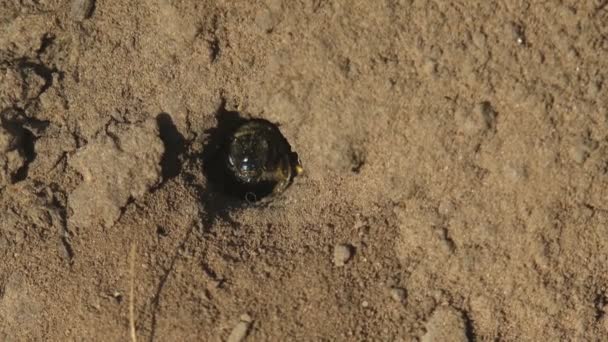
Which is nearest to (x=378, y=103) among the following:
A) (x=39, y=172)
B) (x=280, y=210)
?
(x=280, y=210)

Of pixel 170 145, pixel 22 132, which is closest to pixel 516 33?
pixel 170 145

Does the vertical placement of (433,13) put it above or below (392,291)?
above

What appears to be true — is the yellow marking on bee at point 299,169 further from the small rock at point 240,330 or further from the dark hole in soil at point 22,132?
the dark hole in soil at point 22,132

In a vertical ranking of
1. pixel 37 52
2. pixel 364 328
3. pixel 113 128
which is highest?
pixel 37 52

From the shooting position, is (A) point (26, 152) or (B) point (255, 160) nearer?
(A) point (26, 152)

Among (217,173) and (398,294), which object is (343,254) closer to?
(398,294)

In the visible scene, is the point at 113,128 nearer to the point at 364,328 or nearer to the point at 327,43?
the point at 327,43

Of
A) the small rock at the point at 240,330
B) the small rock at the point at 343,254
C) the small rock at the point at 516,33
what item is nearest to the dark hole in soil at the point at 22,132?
the small rock at the point at 240,330
